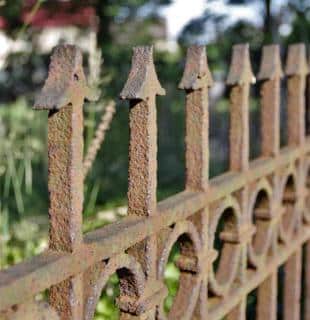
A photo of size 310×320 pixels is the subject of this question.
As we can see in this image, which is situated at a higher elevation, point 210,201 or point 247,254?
point 210,201

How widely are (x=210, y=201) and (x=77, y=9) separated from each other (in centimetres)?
315

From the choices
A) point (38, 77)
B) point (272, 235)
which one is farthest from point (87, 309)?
→ point (38, 77)

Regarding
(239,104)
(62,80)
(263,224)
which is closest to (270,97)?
(239,104)

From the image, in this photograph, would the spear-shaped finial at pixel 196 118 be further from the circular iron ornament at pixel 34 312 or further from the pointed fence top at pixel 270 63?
the circular iron ornament at pixel 34 312

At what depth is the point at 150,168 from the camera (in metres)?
1.30

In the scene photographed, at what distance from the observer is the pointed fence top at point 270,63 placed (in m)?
1.92

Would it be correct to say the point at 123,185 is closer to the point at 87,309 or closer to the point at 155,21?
the point at 155,21

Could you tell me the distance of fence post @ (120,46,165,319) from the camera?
1.26 metres

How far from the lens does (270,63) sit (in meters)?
1.93

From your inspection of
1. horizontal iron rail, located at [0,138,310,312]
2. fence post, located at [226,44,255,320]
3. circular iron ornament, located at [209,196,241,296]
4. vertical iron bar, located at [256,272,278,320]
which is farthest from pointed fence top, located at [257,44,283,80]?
vertical iron bar, located at [256,272,278,320]

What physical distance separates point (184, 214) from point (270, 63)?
646 mm

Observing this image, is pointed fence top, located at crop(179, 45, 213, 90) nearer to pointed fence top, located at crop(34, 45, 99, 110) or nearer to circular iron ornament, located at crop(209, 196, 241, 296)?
circular iron ornament, located at crop(209, 196, 241, 296)

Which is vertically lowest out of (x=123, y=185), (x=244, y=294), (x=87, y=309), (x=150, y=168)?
(x=123, y=185)

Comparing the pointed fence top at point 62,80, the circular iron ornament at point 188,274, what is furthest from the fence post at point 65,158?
the circular iron ornament at point 188,274
